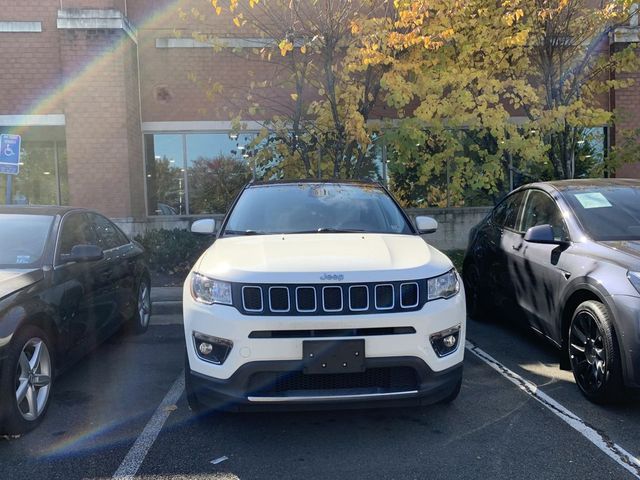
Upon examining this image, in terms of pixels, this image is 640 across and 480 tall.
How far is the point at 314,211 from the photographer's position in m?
4.53

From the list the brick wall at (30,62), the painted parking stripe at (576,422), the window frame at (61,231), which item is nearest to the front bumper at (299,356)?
the painted parking stripe at (576,422)

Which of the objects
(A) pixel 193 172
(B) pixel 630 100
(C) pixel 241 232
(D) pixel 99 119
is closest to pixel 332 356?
(C) pixel 241 232

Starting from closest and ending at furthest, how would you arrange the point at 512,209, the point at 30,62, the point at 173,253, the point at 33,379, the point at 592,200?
the point at 33,379
the point at 592,200
the point at 512,209
the point at 173,253
the point at 30,62

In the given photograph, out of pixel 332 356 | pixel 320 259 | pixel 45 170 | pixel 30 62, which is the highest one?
pixel 30 62

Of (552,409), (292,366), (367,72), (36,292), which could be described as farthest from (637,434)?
(367,72)

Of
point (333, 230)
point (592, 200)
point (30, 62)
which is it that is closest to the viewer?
point (333, 230)

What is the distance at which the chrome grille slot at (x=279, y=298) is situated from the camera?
3.15 metres

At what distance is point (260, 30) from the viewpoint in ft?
29.7

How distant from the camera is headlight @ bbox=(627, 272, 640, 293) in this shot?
11.2 feet

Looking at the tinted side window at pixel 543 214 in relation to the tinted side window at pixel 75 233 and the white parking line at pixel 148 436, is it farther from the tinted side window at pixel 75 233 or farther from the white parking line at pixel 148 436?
the tinted side window at pixel 75 233

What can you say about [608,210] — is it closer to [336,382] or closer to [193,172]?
[336,382]

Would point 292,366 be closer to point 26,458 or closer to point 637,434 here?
point 26,458

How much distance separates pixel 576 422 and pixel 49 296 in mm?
3716

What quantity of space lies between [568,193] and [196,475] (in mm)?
3784
